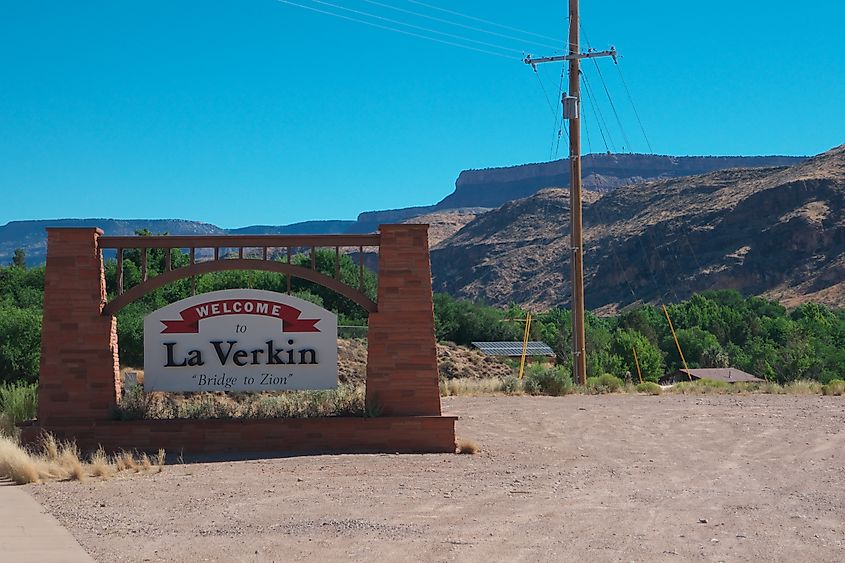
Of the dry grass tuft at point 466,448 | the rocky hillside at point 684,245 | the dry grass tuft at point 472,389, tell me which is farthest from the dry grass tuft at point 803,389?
the rocky hillside at point 684,245

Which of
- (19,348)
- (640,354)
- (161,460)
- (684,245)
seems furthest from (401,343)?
(684,245)

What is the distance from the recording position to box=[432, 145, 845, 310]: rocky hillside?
307ft

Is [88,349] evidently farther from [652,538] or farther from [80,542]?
[652,538]

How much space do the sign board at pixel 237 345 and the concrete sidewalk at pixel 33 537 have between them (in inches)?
176

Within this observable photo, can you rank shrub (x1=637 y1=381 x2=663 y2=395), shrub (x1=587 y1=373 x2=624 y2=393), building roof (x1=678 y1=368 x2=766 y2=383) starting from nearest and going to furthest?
shrub (x1=587 y1=373 x2=624 y2=393)
shrub (x1=637 y1=381 x2=663 y2=395)
building roof (x1=678 y1=368 x2=766 y2=383)

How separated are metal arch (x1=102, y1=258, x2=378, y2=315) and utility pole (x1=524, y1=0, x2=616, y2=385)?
11.5 meters

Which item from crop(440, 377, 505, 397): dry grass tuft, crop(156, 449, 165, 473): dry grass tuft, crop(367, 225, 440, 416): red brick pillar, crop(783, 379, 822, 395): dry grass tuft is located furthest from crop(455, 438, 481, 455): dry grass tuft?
crop(783, 379, 822, 395): dry grass tuft

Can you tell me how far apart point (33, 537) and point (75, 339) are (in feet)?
21.7

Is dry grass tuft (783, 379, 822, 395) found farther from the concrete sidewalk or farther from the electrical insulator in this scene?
the concrete sidewalk

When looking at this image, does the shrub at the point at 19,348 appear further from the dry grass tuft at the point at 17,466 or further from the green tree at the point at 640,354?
the green tree at the point at 640,354

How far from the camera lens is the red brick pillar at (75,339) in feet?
53.3

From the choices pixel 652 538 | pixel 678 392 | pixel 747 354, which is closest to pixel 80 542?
pixel 652 538

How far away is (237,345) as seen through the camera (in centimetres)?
1652

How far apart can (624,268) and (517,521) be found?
3659 inches
